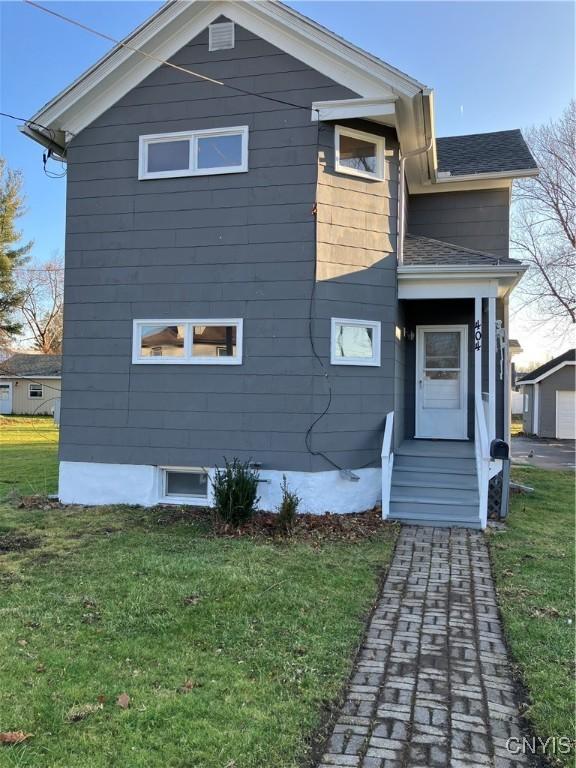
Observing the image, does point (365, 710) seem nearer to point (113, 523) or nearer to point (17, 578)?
point (17, 578)

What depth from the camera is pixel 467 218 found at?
11.3 meters

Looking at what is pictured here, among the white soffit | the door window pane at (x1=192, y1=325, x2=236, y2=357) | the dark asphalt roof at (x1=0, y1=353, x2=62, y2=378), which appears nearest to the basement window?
the door window pane at (x1=192, y1=325, x2=236, y2=357)

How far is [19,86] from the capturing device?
916 cm

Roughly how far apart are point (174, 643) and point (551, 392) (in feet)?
91.1

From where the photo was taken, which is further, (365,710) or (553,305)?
(553,305)

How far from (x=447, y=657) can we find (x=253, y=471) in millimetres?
4500

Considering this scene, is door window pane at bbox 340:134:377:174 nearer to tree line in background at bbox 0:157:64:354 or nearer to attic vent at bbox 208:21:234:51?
attic vent at bbox 208:21:234:51

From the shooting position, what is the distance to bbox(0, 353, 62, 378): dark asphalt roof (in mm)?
38281

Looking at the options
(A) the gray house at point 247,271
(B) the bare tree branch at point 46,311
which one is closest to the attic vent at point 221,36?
(A) the gray house at point 247,271

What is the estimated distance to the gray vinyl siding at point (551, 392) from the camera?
27.3 m

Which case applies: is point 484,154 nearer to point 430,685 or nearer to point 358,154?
point 358,154

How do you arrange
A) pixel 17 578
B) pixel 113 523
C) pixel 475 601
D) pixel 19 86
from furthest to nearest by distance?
pixel 19 86 < pixel 113 523 < pixel 17 578 < pixel 475 601

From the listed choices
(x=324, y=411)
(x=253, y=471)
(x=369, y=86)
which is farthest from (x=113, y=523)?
(x=369, y=86)

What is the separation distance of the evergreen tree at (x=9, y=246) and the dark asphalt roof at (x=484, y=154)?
83.3 feet
